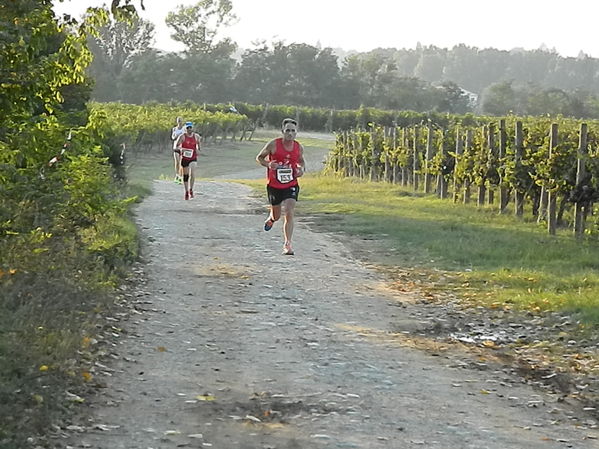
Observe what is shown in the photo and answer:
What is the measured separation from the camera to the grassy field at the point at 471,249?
12.1 m

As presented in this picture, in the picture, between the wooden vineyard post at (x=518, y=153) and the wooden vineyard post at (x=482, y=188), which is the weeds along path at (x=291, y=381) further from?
the wooden vineyard post at (x=482, y=188)

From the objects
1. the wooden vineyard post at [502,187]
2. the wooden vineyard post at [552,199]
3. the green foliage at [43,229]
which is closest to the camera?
the green foliage at [43,229]

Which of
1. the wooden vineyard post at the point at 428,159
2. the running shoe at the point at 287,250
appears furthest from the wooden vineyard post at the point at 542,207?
the wooden vineyard post at the point at 428,159

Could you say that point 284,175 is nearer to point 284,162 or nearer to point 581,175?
point 284,162

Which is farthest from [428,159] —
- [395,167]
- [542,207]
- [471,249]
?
[471,249]

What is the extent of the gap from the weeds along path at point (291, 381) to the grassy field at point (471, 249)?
1.48m

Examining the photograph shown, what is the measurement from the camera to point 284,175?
541 inches

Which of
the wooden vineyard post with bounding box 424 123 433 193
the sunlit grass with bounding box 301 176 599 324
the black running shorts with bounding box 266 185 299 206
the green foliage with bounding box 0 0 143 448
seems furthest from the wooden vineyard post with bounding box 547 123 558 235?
the green foliage with bounding box 0 0 143 448

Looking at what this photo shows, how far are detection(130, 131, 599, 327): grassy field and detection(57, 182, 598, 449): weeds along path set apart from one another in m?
1.48

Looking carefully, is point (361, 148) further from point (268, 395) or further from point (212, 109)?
point (212, 109)

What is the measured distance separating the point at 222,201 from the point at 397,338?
46.0 ft

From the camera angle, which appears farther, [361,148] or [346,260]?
[361,148]

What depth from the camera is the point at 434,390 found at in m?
7.95

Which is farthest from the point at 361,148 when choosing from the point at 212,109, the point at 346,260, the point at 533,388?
the point at 212,109
